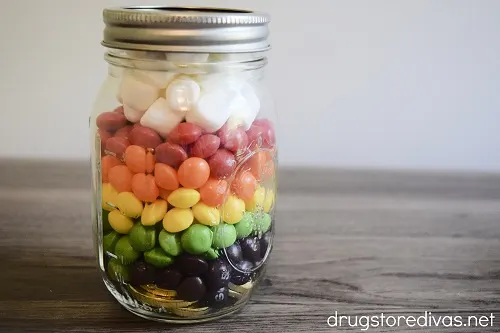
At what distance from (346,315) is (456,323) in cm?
10

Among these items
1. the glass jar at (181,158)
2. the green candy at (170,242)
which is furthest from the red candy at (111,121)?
the green candy at (170,242)

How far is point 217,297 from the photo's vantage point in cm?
55

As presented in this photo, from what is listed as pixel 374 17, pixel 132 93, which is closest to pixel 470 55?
pixel 374 17

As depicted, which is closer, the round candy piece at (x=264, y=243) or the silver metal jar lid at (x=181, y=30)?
the silver metal jar lid at (x=181, y=30)

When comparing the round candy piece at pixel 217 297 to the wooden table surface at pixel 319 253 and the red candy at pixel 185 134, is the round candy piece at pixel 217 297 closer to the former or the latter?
the wooden table surface at pixel 319 253

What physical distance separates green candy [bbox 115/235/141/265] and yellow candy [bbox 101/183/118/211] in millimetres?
31

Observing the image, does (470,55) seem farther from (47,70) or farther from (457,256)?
(47,70)

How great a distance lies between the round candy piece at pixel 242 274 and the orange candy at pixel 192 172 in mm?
97

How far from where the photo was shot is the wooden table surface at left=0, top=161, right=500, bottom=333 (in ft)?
1.89

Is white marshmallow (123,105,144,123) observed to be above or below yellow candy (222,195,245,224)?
above

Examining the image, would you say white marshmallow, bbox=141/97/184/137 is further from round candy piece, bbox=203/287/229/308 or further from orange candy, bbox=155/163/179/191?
round candy piece, bbox=203/287/229/308

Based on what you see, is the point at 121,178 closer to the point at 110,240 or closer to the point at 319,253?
the point at 110,240

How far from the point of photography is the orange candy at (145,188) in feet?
1.71

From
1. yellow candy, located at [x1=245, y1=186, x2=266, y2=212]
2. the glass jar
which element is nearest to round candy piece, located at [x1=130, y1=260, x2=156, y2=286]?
the glass jar
